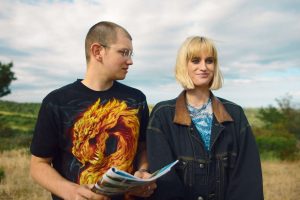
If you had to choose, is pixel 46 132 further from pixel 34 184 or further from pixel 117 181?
pixel 34 184

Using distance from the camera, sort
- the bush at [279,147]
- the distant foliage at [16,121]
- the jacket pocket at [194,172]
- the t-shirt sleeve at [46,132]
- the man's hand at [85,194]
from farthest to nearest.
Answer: the distant foliage at [16,121]
the bush at [279,147]
the jacket pocket at [194,172]
the t-shirt sleeve at [46,132]
the man's hand at [85,194]

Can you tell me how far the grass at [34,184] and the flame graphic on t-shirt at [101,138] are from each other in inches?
271

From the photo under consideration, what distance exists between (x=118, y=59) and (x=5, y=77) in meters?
32.8

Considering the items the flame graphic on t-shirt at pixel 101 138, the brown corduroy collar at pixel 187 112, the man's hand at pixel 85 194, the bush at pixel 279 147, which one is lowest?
the bush at pixel 279 147

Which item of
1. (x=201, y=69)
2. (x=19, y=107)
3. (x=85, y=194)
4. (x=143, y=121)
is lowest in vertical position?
(x=85, y=194)

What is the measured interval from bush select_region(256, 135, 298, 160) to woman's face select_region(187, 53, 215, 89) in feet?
61.8

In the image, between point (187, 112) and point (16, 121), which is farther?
point (16, 121)

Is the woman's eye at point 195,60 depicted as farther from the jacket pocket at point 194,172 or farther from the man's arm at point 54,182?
the man's arm at point 54,182

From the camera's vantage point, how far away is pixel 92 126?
288cm

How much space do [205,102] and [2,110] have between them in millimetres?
43053

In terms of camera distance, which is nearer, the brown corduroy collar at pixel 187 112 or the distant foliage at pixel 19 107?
the brown corduroy collar at pixel 187 112

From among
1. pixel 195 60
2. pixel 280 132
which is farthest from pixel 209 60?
pixel 280 132

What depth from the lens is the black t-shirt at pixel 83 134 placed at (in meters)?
2.84

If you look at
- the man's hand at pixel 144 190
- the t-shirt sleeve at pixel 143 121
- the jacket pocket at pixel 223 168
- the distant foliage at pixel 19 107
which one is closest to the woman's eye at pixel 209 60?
the t-shirt sleeve at pixel 143 121
